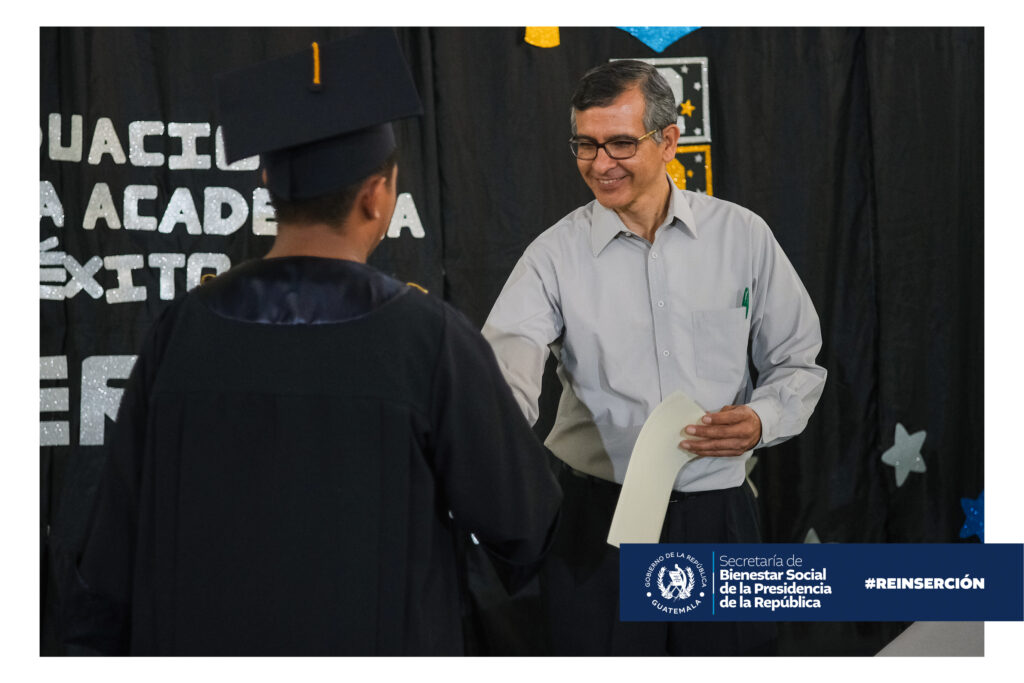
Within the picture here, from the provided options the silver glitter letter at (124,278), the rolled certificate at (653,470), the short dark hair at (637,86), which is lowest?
the rolled certificate at (653,470)

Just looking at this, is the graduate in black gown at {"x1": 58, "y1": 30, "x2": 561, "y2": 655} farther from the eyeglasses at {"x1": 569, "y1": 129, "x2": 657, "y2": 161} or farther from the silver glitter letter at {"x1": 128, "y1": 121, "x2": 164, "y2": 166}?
the silver glitter letter at {"x1": 128, "y1": 121, "x2": 164, "y2": 166}

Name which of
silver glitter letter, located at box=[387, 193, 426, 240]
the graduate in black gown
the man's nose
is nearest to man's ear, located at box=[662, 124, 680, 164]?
the man's nose

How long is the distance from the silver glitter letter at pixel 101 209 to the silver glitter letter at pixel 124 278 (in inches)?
3.0

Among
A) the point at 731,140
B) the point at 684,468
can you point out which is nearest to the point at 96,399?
the point at 684,468

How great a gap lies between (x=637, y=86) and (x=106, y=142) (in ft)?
4.01

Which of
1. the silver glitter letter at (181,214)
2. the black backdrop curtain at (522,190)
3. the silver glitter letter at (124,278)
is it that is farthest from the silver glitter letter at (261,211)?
the silver glitter letter at (124,278)

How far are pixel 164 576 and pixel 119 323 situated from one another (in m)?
0.97

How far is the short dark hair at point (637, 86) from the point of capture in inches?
80.4

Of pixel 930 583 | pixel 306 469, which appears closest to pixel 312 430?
pixel 306 469

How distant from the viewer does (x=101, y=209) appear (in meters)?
2.28

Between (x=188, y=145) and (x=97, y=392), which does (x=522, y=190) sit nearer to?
(x=188, y=145)

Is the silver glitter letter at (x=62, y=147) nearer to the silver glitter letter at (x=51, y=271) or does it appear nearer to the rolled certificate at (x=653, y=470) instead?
the silver glitter letter at (x=51, y=271)

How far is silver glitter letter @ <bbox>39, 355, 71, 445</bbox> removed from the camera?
2295 millimetres

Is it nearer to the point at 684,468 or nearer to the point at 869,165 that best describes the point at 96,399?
the point at 684,468
